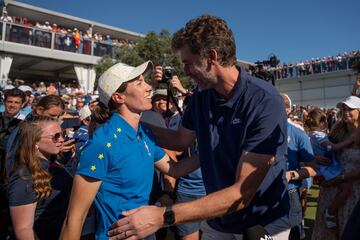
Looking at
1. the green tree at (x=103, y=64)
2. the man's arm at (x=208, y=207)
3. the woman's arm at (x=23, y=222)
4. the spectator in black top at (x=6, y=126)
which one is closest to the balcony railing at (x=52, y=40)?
the green tree at (x=103, y=64)

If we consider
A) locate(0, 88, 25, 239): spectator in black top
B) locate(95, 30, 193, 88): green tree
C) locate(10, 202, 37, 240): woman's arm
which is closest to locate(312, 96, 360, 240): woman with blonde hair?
locate(10, 202, 37, 240): woman's arm

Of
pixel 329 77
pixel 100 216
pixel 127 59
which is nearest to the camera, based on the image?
pixel 100 216

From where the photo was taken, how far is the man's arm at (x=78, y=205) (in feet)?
6.34

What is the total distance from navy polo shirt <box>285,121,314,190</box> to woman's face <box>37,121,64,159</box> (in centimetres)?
281

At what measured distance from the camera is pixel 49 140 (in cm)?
296

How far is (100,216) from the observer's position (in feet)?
7.16

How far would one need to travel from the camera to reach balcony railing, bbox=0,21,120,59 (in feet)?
61.3

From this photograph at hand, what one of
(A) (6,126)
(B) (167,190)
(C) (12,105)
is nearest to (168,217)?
(B) (167,190)

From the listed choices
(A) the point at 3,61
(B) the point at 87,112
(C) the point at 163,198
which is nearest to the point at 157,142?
(C) the point at 163,198

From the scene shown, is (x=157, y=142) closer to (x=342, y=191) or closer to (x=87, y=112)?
(x=342, y=191)

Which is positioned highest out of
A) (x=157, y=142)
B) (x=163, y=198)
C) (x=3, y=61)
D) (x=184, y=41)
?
(x=3, y=61)

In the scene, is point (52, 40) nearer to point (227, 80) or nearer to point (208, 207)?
point (227, 80)

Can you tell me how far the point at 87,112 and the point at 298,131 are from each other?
10.7 ft

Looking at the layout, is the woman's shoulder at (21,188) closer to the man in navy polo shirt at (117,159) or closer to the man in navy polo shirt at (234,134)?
the man in navy polo shirt at (117,159)
